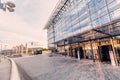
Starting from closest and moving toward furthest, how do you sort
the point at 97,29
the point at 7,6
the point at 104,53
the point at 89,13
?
the point at 7,6 → the point at 97,29 → the point at 104,53 → the point at 89,13

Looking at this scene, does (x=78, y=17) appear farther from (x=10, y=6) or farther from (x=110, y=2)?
(x=10, y=6)

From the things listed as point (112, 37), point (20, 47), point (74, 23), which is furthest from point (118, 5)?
point (20, 47)

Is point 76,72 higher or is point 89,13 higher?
point 89,13

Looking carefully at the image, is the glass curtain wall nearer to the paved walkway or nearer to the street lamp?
the paved walkway

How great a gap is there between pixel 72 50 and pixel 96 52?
794 centimetres

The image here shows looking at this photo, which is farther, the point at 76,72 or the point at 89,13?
the point at 89,13

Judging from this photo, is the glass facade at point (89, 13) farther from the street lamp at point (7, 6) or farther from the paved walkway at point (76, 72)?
the street lamp at point (7, 6)

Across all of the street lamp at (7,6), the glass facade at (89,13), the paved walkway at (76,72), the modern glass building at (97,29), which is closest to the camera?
the street lamp at (7,6)

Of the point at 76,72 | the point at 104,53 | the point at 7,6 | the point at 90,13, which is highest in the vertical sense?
the point at 90,13

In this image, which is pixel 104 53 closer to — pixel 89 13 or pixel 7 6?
pixel 89 13

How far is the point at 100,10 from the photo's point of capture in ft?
47.7

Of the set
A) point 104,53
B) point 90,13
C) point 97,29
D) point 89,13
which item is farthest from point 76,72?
point 89,13

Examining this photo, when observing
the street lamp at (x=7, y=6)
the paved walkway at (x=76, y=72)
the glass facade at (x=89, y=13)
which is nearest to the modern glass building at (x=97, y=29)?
the glass facade at (x=89, y=13)

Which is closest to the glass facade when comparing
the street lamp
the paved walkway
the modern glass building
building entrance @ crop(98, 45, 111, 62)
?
the modern glass building
